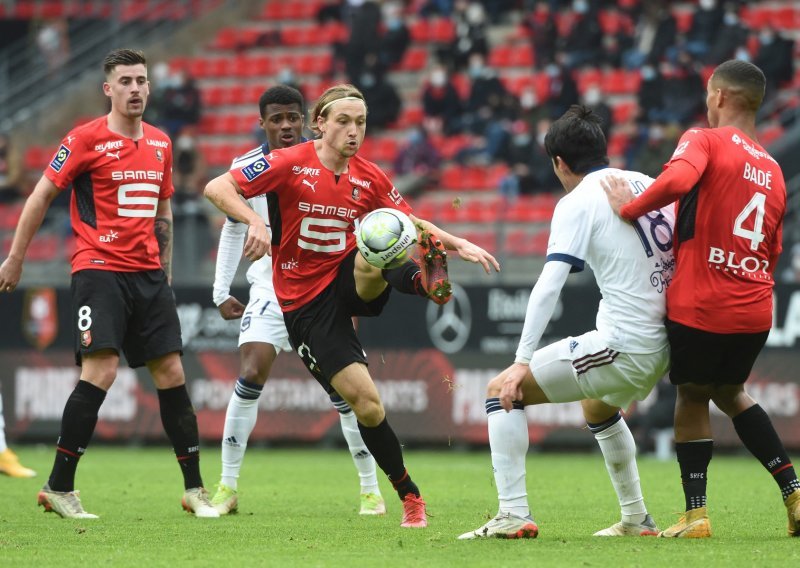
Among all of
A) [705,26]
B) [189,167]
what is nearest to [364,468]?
[189,167]

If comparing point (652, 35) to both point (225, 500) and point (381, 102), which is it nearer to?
point (381, 102)

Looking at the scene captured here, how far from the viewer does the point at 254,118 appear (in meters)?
23.3

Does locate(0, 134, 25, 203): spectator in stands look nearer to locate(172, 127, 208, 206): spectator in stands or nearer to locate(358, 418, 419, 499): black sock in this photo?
locate(172, 127, 208, 206): spectator in stands

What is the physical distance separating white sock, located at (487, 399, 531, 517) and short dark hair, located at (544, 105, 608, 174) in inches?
51.0

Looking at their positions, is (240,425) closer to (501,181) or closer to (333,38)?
(501,181)

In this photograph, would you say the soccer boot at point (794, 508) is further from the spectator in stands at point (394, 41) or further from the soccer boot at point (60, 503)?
the spectator in stands at point (394, 41)

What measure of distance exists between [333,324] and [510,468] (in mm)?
1370

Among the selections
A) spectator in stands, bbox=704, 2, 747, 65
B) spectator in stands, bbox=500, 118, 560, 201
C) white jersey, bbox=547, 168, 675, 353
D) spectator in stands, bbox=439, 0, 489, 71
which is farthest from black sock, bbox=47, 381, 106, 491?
spectator in stands, bbox=439, 0, 489, 71

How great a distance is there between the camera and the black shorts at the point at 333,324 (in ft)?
23.9

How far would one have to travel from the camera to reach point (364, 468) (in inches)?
342

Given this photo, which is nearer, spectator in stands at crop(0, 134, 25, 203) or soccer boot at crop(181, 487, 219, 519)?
soccer boot at crop(181, 487, 219, 519)

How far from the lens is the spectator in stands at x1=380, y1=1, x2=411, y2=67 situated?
22.4 meters

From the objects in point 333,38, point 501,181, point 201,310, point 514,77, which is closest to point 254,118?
point 333,38

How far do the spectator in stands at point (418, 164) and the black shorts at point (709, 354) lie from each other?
516 inches
